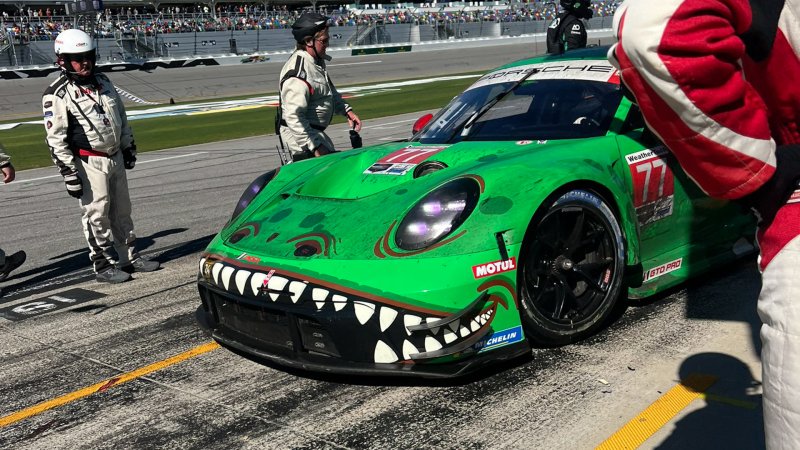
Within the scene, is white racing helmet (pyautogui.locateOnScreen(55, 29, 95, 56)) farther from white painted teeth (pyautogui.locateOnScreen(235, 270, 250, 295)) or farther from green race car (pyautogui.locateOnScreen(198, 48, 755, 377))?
white painted teeth (pyautogui.locateOnScreen(235, 270, 250, 295))

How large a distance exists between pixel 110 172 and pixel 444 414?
12.1ft

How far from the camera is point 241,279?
3666mm

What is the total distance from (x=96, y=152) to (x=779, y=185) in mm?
5126

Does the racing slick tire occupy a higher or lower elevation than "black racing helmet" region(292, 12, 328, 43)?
lower

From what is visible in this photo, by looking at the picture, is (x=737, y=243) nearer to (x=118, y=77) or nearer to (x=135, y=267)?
(x=135, y=267)

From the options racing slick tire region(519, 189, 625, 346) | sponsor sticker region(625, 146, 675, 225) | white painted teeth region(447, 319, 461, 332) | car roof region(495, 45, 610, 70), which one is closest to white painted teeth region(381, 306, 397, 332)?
white painted teeth region(447, 319, 461, 332)

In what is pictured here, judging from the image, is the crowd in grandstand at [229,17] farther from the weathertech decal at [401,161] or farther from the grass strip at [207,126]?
the weathertech decal at [401,161]

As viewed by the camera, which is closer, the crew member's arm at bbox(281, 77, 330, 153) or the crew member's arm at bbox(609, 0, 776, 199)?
the crew member's arm at bbox(609, 0, 776, 199)

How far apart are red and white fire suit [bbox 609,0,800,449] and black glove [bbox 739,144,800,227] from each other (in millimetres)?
16

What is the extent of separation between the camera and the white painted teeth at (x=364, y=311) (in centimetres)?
328

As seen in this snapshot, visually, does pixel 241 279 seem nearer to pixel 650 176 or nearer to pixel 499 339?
pixel 499 339

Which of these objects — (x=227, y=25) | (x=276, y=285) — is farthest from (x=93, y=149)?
(x=227, y=25)

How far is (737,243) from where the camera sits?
15.1 feet

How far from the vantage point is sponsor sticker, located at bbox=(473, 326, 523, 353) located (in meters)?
3.34
